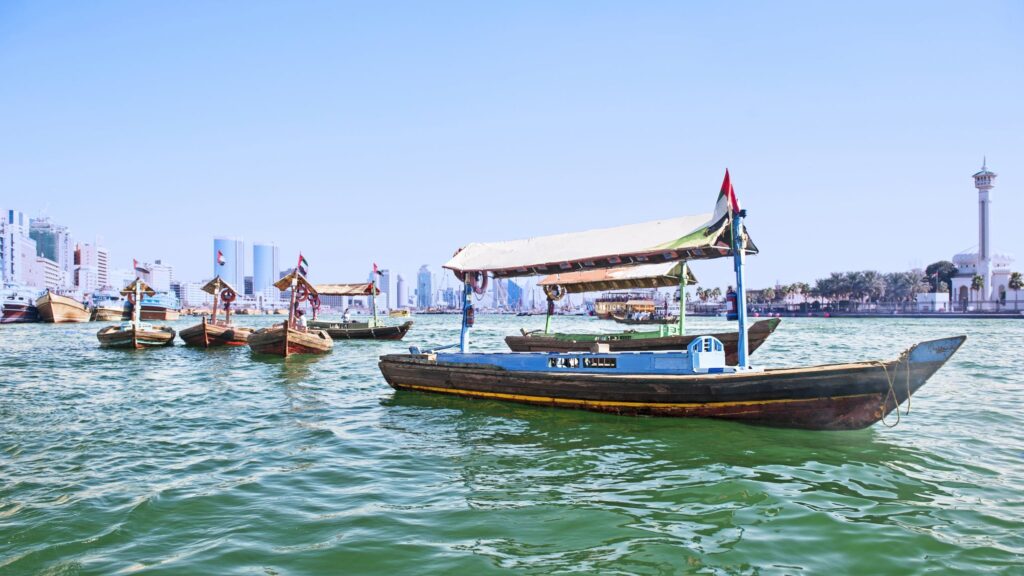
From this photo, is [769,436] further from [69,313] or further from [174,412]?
[69,313]

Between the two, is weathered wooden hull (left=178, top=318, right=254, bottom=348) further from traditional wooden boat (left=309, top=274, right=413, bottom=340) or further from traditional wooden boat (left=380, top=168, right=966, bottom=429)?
traditional wooden boat (left=380, top=168, right=966, bottom=429)

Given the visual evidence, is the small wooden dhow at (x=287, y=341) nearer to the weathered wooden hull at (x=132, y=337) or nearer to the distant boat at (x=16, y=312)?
the weathered wooden hull at (x=132, y=337)

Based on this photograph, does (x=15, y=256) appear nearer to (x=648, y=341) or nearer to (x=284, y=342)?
(x=284, y=342)

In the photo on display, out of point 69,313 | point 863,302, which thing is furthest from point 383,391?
point 863,302

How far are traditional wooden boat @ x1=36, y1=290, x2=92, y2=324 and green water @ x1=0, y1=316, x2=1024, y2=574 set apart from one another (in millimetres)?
69233

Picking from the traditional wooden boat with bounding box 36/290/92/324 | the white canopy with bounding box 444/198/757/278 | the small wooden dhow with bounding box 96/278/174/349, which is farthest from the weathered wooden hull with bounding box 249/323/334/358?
the traditional wooden boat with bounding box 36/290/92/324

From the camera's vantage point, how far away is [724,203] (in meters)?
11.5

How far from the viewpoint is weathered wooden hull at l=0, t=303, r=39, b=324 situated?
69.6 m

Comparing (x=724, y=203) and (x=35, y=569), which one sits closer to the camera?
(x=35, y=569)

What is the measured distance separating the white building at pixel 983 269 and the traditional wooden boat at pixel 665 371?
113 m

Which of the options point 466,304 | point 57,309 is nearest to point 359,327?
point 466,304

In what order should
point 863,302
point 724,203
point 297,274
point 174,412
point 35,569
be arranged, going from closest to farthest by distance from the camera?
1. point 35,569
2. point 724,203
3. point 174,412
4. point 297,274
5. point 863,302

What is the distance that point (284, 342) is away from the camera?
86.4 feet

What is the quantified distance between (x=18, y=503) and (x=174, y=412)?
6.40 meters
